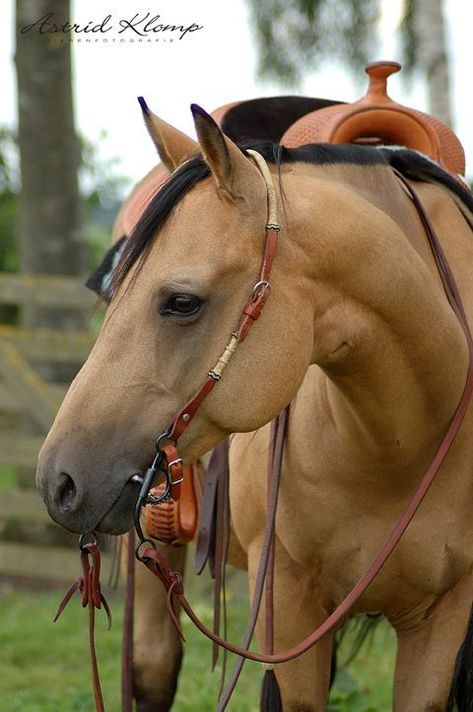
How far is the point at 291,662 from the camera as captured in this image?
267 cm

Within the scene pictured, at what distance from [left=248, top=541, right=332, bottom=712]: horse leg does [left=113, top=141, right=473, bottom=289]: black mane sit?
0.97 meters

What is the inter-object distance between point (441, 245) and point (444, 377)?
0.38m

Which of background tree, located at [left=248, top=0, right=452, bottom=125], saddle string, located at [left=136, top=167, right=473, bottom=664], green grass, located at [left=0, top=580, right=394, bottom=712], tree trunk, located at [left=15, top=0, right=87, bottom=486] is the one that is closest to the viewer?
saddle string, located at [left=136, top=167, right=473, bottom=664]

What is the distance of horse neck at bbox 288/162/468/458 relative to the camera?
2.18 metres

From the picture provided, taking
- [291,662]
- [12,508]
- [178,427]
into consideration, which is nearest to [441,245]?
[178,427]

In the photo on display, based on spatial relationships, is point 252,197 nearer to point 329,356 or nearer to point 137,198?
point 329,356

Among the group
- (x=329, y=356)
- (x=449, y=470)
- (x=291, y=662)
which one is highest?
(x=329, y=356)

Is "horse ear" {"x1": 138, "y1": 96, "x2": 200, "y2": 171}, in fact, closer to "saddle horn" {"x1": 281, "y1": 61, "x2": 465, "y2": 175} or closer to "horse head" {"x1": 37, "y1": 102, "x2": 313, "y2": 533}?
"horse head" {"x1": 37, "y1": 102, "x2": 313, "y2": 533}

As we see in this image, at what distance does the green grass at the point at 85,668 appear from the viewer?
162 inches

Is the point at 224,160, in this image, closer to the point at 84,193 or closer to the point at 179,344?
the point at 179,344

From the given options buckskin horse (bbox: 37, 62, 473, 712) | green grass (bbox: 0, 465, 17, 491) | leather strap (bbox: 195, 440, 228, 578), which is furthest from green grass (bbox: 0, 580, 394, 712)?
green grass (bbox: 0, 465, 17, 491)

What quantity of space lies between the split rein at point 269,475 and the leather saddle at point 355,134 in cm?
48

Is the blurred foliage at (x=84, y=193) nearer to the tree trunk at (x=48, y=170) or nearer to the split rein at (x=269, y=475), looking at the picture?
the tree trunk at (x=48, y=170)

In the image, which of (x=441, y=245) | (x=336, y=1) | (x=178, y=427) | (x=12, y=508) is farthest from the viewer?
(x=336, y=1)
